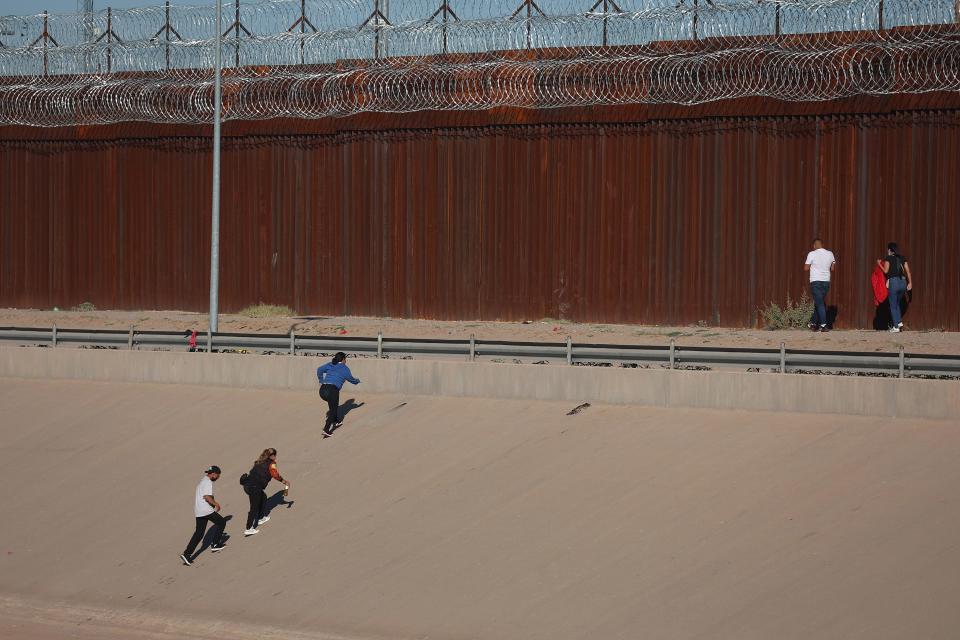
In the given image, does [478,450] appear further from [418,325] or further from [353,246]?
[353,246]

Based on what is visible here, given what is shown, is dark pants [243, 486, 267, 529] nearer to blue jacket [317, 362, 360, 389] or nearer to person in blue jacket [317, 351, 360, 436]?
person in blue jacket [317, 351, 360, 436]

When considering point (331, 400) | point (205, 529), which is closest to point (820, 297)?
point (331, 400)

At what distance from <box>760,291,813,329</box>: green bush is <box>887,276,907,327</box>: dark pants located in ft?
4.68

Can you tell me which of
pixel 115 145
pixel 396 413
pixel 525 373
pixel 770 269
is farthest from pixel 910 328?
pixel 115 145

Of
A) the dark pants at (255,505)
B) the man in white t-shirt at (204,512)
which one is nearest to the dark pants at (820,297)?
the dark pants at (255,505)

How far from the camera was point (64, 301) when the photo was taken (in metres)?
29.9

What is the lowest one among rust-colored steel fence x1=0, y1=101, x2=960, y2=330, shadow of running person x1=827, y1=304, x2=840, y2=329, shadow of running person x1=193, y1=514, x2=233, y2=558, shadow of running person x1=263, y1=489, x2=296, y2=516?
shadow of running person x1=193, y1=514, x2=233, y2=558

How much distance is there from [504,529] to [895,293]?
939 cm

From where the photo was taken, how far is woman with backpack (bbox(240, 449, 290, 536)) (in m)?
15.5

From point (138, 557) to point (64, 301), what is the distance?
15101 mm

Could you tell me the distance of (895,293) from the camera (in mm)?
21688

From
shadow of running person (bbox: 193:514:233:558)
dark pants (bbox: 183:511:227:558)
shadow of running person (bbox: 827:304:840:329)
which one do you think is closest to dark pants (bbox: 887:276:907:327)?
shadow of running person (bbox: 827:304:840:329)

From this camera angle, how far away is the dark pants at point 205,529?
49.6 feet

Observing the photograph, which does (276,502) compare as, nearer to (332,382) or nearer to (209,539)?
(209,539)
